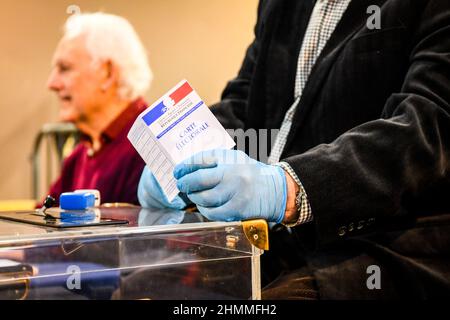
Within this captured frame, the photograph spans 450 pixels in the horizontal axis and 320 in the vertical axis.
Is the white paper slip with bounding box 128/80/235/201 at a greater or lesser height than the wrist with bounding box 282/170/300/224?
greater

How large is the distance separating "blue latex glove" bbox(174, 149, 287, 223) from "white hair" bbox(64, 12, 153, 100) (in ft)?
5.39

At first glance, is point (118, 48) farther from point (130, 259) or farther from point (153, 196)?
point (130, 259)

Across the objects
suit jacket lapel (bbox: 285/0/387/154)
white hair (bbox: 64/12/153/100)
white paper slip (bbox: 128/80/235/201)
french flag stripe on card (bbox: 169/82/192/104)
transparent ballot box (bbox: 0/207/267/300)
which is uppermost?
white hair (bbox: 64/12/153/100)

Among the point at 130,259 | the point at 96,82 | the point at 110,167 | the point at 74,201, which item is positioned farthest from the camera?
the point at 96,82

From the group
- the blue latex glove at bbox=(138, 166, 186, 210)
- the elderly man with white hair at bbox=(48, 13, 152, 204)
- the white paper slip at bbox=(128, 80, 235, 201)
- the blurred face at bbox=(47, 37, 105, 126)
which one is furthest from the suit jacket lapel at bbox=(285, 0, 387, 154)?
the blurred face at bbox=(47, 37, 105, 126)

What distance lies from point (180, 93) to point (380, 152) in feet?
1.11

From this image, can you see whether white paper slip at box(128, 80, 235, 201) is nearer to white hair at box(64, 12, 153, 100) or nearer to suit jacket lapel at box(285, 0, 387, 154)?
suit jacket lapel at box(285, 0, 387, 154)

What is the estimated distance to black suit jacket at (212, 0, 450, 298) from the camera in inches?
38.5

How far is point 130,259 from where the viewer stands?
2.57 ft

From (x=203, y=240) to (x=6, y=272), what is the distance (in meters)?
0.25

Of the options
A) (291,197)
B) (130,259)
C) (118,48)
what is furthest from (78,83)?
(130,259)

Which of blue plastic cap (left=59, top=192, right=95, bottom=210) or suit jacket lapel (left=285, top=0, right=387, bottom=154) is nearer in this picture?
blue plastic cap (left=59, top=192, right=95, bottom=210)

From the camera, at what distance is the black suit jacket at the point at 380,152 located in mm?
977

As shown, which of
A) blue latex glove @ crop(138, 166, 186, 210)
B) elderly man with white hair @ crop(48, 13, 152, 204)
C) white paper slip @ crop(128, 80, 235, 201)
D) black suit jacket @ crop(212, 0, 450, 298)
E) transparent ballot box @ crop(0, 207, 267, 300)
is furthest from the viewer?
elderly man with white hair @ crop(48, 13, 152, 204)
